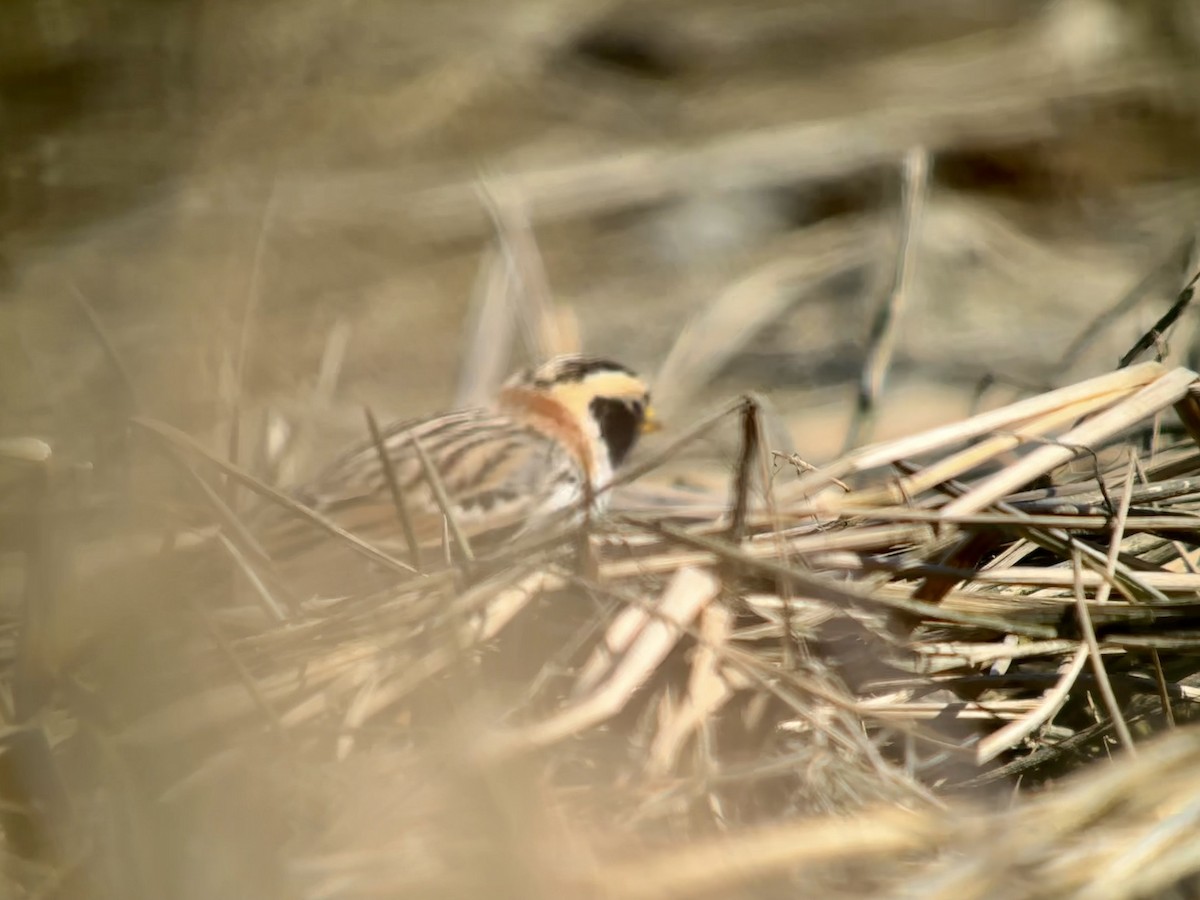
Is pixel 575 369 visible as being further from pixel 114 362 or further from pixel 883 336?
pixel 114 362

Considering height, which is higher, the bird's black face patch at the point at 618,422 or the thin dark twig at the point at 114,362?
the thin dark twig at the point at 114,362

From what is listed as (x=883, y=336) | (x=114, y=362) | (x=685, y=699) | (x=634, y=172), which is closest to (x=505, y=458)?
(x=883, y=336)

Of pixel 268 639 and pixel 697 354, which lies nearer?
pixel 268 639

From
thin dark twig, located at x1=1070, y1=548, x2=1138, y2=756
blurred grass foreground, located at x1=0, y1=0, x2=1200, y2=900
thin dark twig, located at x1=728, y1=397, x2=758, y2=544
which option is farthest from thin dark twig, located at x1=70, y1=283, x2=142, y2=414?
thin dark twig, located at x1=1070, y1=548, x2=1138, y2=756

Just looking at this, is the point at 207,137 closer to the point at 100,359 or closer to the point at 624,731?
the point at 100,359

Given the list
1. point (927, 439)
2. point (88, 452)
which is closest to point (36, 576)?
point (88, 452)

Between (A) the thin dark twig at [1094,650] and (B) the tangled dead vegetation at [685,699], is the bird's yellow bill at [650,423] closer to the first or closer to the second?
(B) the tangled dead vegetation at [685,699]

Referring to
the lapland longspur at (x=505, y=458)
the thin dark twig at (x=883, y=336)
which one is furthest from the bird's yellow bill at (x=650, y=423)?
the thin dark twig at (x=883, y=336)
